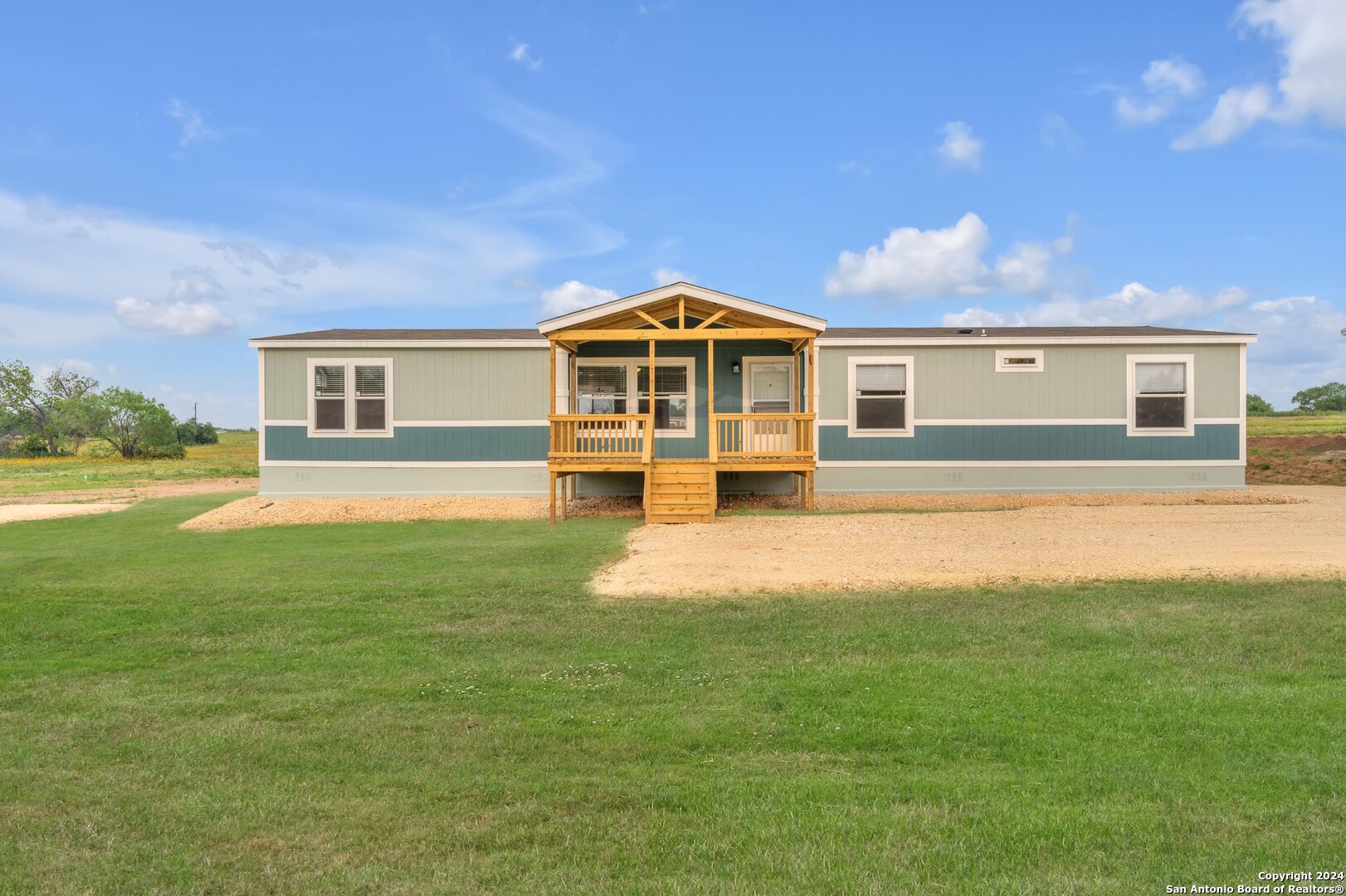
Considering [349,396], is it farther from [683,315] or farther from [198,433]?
[198,433]

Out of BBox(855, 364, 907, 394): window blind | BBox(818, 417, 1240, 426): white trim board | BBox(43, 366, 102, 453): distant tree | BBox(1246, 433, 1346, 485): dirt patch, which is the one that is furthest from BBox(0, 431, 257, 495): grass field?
BBox(1246, 433, 1346, 485): dirt patch

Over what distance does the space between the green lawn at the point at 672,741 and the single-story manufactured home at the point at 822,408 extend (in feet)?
29.9

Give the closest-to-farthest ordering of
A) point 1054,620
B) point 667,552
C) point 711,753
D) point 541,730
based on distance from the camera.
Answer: point 711,753
point 541,730
point 1054,620
point 667,552

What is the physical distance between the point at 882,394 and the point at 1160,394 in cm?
528

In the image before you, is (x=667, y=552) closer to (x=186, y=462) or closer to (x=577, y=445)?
(x=577, y=445)

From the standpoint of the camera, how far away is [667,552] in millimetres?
10273

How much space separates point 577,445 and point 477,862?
40.7 feet

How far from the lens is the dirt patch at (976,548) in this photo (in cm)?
850

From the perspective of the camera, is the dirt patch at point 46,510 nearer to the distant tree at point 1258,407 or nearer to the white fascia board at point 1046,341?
the white fascia board at point 1046,341

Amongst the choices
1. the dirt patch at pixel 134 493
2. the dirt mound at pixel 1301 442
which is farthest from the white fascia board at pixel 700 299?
the dirt mound at pixel 1301 442

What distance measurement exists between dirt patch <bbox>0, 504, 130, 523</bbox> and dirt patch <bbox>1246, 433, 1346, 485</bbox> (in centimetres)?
2424

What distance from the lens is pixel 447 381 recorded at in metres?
17.0

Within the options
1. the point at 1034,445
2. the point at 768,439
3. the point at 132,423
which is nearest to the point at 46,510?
the point at 768,439

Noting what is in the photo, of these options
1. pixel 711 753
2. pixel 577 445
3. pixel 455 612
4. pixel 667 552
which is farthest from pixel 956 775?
pixel 577 445
